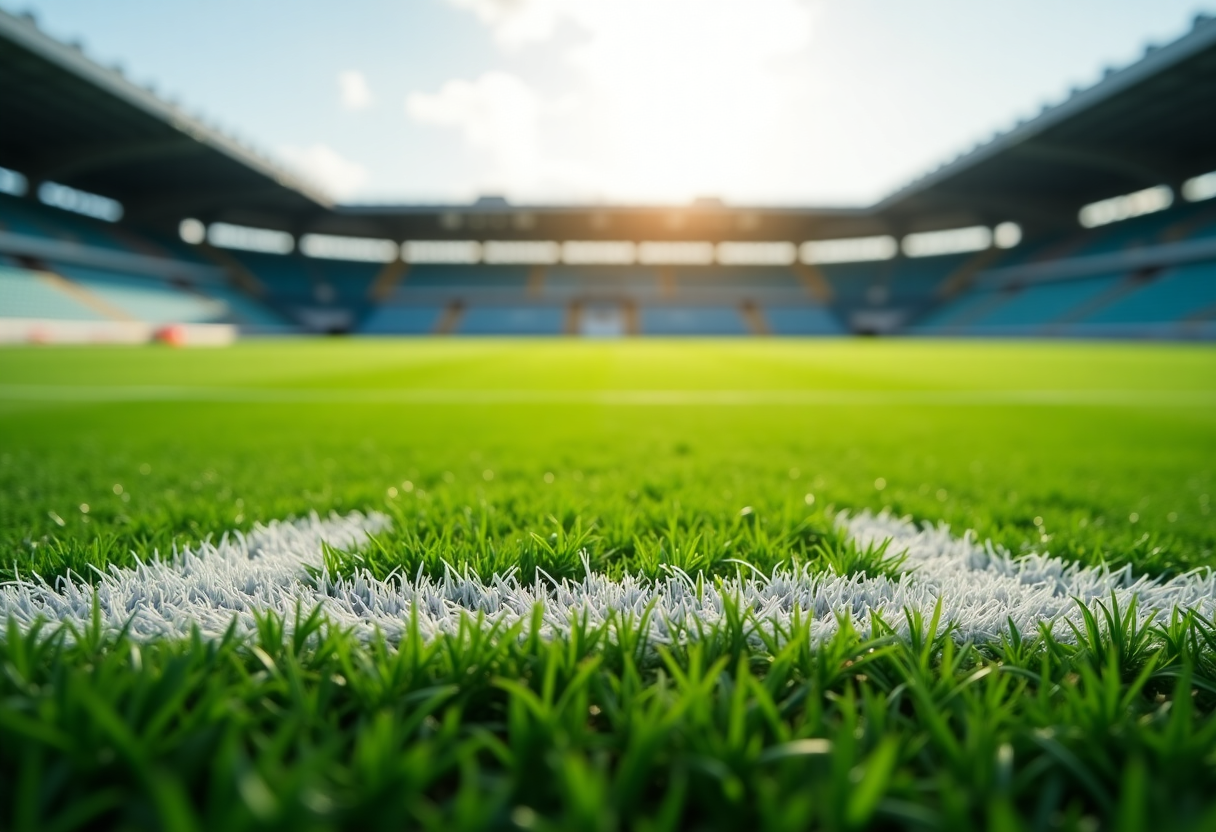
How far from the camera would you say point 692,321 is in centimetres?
4612

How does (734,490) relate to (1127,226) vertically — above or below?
below

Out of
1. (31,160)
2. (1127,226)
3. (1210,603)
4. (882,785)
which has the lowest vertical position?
(1210,603)

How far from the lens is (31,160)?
28.8 m

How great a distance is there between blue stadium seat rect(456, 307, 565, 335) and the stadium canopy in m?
6.39

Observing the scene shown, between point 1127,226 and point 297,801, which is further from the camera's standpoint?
point 1127,226

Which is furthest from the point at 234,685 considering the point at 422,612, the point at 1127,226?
the point at 1127,226

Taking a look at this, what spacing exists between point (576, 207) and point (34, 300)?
28.3 metres

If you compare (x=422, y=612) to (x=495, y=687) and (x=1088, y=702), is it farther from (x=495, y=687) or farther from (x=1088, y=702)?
(x=1088, y=702)

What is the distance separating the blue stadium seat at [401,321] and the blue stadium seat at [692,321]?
15758mm

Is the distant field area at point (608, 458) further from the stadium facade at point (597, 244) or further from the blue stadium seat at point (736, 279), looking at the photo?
the blue stadium seat at point (736, 279)

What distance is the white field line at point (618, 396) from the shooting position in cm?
621

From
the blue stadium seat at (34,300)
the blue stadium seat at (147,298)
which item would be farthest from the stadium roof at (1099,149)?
the blue stadium seat at (34,300)

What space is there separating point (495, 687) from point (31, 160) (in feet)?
134

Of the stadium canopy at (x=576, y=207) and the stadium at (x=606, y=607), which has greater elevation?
the stadium canopy at (x=576, y=207)
